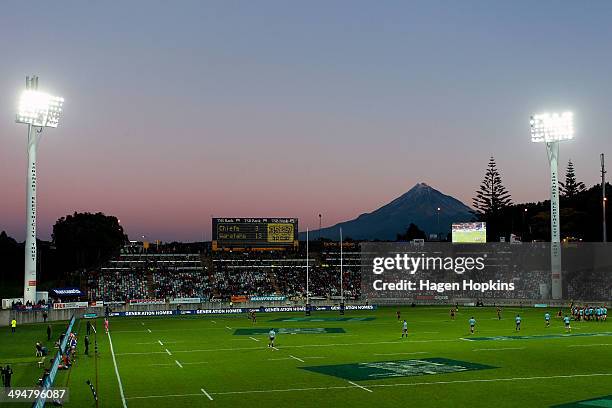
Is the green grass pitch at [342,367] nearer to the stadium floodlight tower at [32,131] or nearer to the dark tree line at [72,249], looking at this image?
the stadium floodlight tower at [32,131]

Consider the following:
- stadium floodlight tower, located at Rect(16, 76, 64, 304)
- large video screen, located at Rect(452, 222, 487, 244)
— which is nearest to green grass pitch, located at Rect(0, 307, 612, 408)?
stadium floodlight tower, located at Rect(16, 76, 64, 304)

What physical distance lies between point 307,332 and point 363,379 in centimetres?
2464

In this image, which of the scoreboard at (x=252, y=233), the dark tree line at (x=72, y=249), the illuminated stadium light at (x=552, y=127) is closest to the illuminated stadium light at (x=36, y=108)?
the scoreboard at (x=252, y=233)

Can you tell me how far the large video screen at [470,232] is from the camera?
98.5 meters

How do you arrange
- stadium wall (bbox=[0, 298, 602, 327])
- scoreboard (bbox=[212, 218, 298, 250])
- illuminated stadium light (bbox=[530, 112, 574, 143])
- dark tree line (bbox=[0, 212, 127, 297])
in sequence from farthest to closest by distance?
1. dark tree line (bbox=[0, 212, 127, 297])
2. scoreboard (bbox=[212, 218, 298, 250])
3. illuminated stadium light (bbox=[530, 112, 574, 143])
4. stadium wall (bbox=[0, 298, 602, 327])

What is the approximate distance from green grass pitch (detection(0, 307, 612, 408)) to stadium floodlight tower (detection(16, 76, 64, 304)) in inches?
327

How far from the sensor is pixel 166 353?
44781mm

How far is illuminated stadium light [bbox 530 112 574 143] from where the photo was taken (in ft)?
290

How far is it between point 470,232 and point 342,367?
6600 cm

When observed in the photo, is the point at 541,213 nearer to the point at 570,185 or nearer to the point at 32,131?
the point at 570,185

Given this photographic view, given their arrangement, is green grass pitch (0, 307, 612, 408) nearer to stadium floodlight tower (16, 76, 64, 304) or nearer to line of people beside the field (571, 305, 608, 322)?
line of people beside the field (571, 305, 608, 322)

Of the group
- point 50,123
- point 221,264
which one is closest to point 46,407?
point 50,123

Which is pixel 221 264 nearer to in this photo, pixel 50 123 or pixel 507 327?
pixel 50 123

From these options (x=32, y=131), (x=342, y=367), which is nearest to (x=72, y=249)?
(x=32, y=131)
